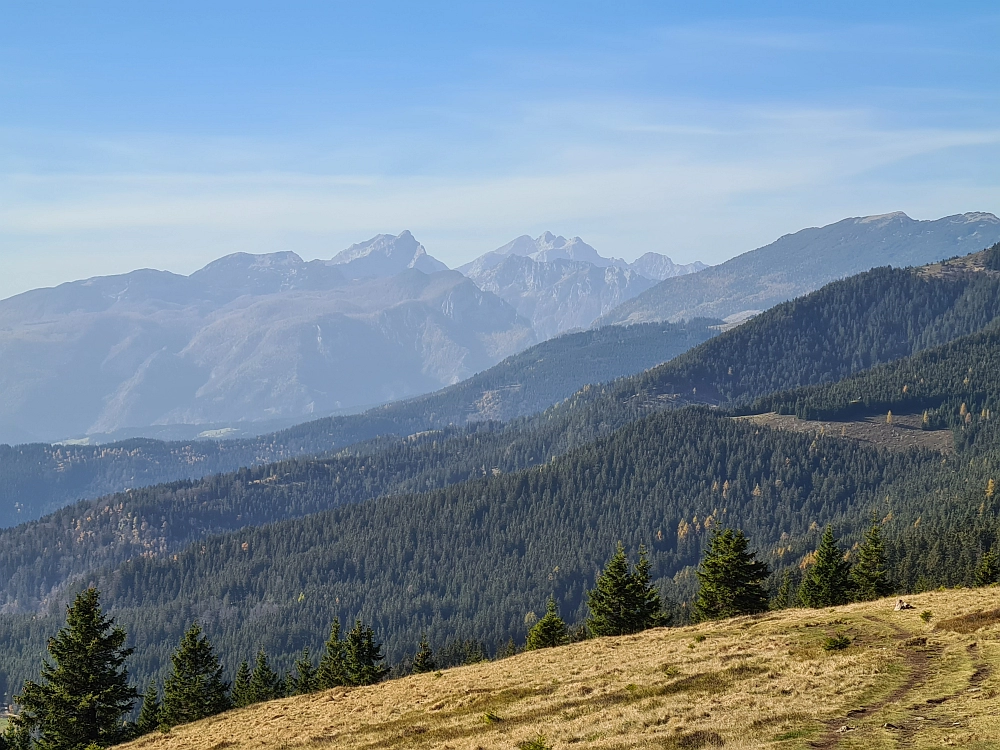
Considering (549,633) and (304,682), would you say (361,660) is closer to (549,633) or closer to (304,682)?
(304,682)

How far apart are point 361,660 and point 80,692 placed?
3884cm

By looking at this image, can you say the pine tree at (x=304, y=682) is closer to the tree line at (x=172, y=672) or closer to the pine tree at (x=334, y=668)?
the tree line at (x=172, y=672)

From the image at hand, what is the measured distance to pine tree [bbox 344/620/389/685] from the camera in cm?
11069

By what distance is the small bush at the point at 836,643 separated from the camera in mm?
53594

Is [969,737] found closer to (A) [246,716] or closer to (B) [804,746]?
(B) [804,746]

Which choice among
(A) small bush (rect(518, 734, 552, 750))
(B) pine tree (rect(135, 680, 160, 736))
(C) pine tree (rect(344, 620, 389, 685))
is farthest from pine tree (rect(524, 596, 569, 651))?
(A) small bush (rect(518, 734, 552, 750))

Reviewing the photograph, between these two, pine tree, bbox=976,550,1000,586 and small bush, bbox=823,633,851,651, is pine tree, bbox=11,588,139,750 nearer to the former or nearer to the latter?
small bush, bbox=823,633,851,651

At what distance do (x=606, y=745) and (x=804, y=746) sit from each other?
27.2 ft

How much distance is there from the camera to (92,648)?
7994 cm

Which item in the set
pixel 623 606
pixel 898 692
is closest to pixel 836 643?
pixel 898 692

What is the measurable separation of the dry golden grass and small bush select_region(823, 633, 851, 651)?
0.72m

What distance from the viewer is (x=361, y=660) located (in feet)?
368

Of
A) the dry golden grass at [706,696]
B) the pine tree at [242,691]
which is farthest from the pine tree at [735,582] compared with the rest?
the pine tree at [242,691]

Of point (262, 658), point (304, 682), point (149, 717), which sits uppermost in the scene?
point (149, 717)
